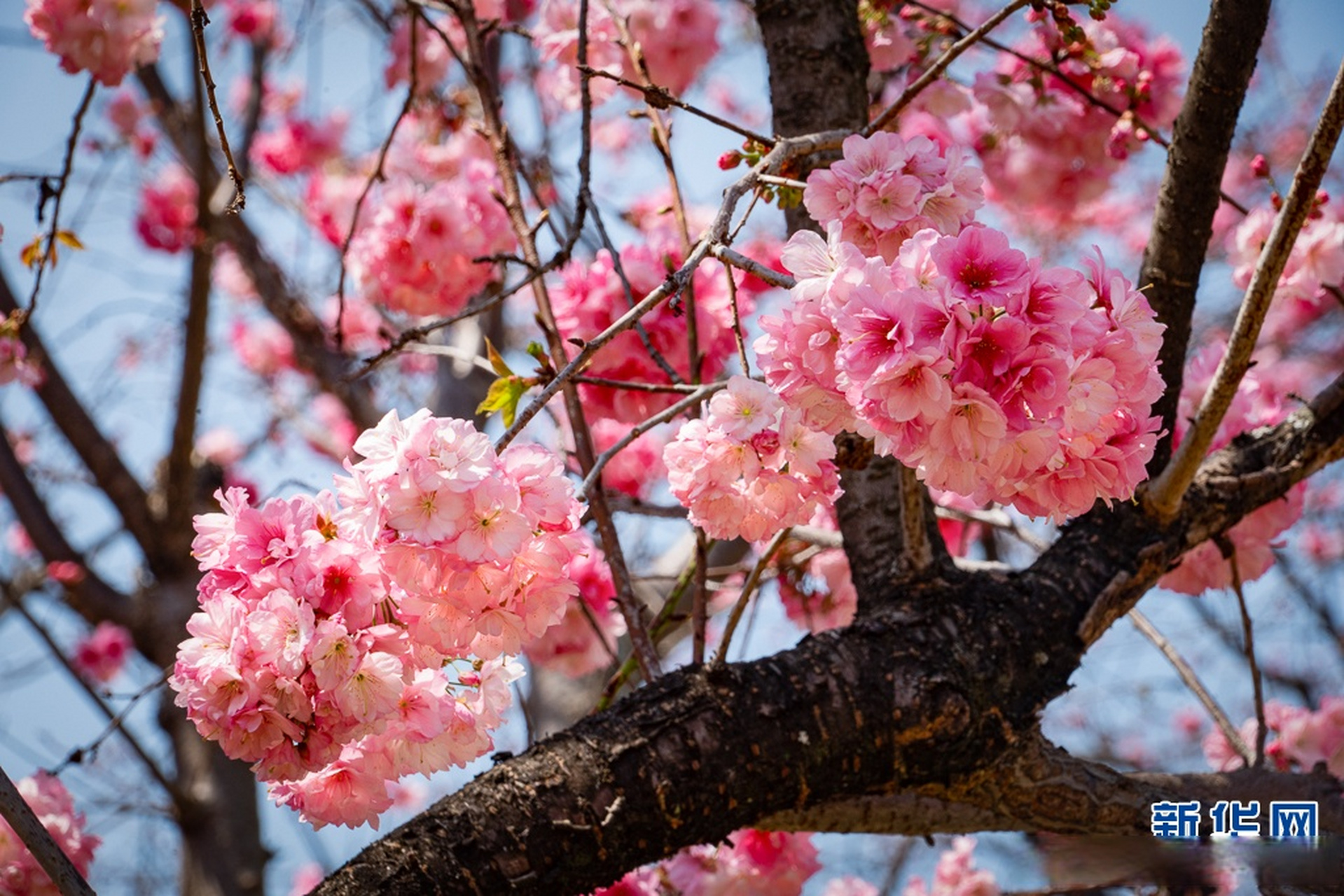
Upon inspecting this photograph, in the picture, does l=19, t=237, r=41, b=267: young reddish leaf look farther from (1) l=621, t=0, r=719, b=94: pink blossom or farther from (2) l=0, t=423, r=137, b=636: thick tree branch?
(2) l=0, t=423, r=137, b=636: thick tree branch

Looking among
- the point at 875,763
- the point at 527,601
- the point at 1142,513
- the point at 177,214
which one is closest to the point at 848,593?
the point at 1142,513

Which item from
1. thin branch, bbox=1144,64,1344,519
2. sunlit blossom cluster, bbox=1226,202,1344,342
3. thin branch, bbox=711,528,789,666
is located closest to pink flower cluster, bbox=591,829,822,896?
thin branch, bbox=711,528,789,666

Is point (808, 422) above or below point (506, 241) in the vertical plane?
Result: below

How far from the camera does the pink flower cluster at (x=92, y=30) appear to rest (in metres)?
2.11

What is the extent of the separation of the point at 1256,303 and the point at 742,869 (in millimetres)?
1278

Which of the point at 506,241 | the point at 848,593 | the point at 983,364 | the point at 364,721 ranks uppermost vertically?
the point at 506,241

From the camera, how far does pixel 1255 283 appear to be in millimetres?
1288

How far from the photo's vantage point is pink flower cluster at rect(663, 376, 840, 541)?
1.11m

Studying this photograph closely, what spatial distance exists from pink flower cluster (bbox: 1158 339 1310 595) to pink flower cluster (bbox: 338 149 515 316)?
135 centimetres

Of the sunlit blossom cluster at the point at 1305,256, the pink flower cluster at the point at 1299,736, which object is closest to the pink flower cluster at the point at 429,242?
the sunlit blossom cluster at the point at 1305,256

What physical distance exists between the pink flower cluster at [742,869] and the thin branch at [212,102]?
134 centimetres

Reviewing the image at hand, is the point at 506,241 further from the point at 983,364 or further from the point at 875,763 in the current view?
the point at 983,364

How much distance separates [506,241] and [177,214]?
10.4ft

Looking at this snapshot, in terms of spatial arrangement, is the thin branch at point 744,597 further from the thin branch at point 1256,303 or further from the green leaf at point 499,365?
the thin branch at point 1256,303
